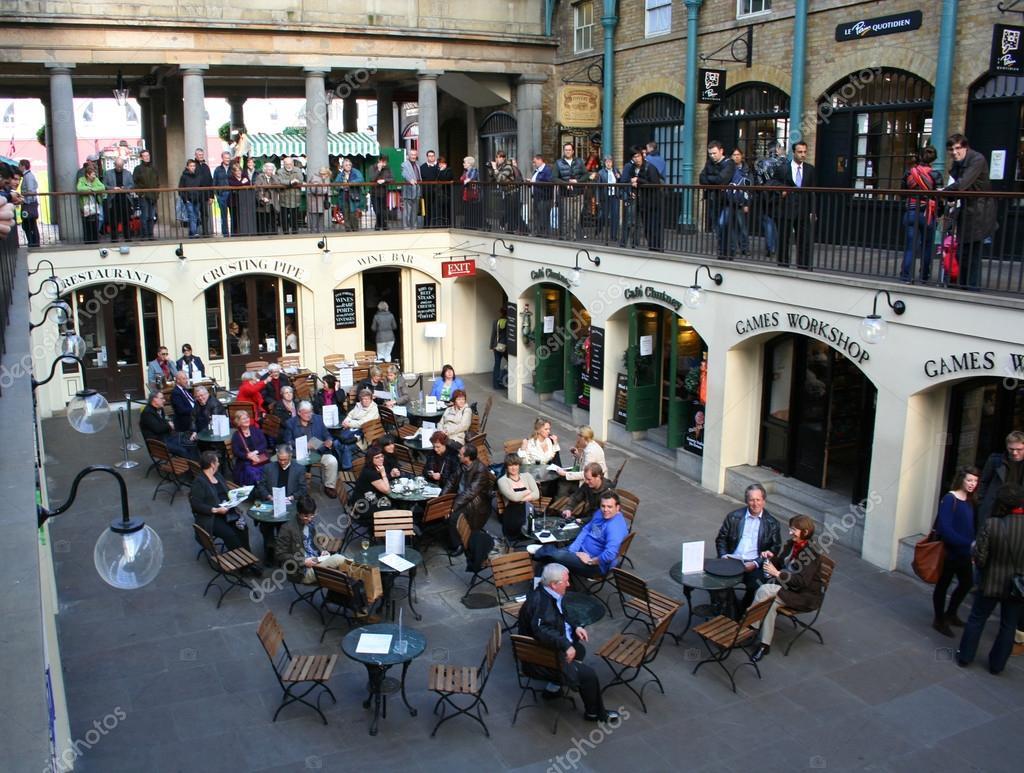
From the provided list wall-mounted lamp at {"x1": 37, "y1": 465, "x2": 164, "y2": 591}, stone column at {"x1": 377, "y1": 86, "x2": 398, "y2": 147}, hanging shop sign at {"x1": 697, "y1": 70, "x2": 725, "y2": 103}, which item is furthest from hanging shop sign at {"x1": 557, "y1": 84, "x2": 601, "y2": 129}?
wall-mounted lamp at {"x1": 37, "y1": 465, "x2": 164, "y2": 591}

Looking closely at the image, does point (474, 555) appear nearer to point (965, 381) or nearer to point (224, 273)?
point (965, 381)

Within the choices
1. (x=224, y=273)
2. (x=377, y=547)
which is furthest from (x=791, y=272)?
(x=224, y=273)

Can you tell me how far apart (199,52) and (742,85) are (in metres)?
11.5

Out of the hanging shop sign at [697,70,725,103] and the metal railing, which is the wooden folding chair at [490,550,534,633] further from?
the hanging shop sign at [697,70,725,103]

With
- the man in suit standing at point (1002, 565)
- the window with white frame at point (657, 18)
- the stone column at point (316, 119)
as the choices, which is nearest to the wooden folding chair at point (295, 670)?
the man in suit standing at point (1002, 565)

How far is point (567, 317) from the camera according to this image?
64.1 feet

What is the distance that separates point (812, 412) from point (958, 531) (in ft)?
15.1

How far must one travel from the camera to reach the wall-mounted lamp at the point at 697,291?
1474cm

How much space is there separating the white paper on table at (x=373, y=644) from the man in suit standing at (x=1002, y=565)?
217 inches

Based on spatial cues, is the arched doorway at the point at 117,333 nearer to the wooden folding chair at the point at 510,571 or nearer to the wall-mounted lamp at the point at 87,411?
the wooden folding chair at the point at 510,571

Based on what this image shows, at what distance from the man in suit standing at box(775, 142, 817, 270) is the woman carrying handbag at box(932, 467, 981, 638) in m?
4.01

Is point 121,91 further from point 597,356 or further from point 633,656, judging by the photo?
point 633,656

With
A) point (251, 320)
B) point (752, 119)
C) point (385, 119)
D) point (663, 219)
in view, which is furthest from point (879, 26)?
point (385, 119)

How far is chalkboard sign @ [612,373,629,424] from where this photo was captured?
58.6 ft
